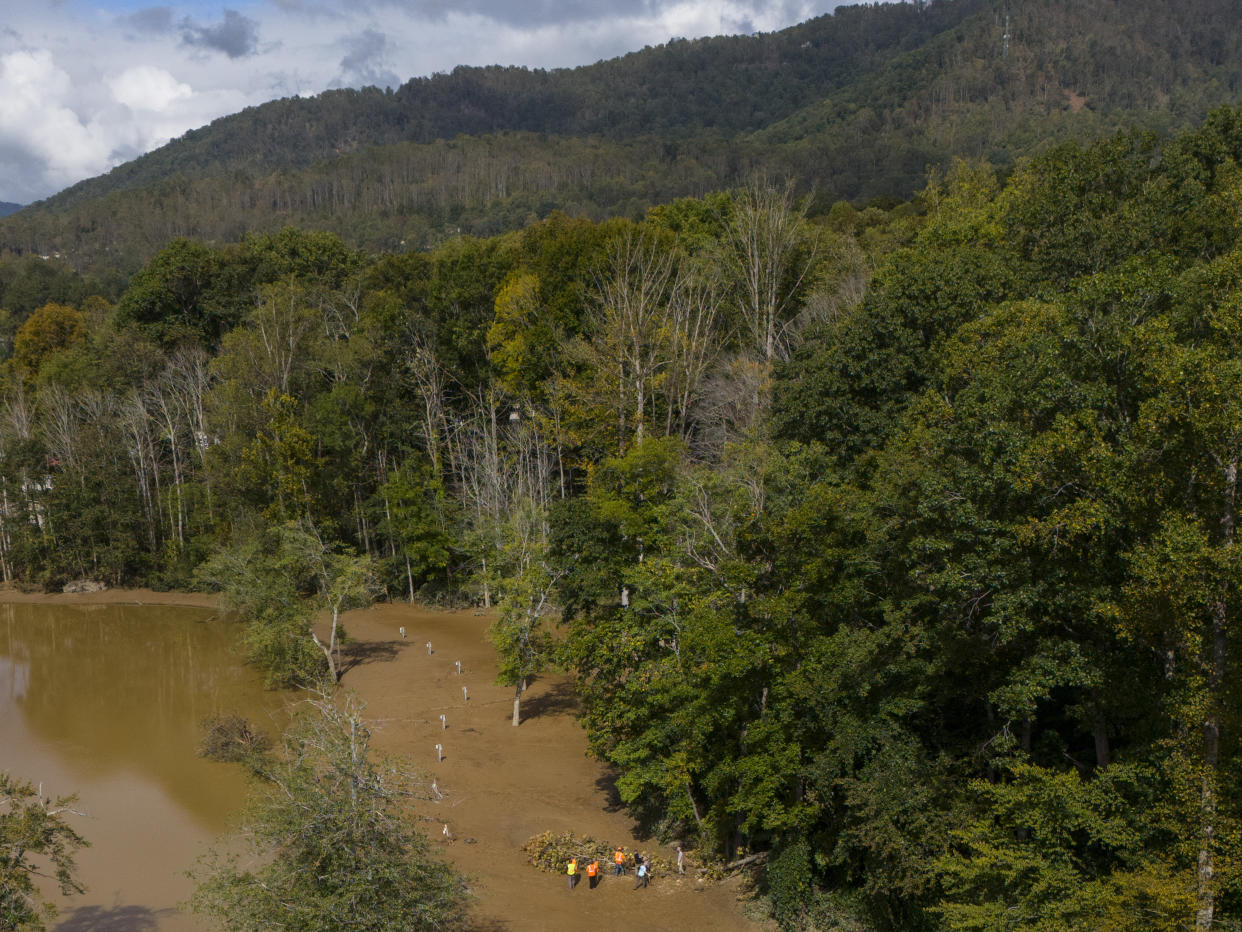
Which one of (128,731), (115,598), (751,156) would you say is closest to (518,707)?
(128,731)

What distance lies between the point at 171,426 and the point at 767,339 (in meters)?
34.8

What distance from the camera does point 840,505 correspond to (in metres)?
20.2

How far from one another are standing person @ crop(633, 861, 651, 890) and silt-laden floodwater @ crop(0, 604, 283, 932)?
10162 mm

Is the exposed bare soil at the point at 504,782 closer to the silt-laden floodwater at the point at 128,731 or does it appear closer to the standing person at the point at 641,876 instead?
the standing person at the point at 641,876

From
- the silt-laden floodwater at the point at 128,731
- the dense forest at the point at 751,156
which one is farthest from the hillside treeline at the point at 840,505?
the dense forest at the point at 751,156

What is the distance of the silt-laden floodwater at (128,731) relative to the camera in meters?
23.3

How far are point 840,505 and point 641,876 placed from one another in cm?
1012

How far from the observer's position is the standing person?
2233 cm

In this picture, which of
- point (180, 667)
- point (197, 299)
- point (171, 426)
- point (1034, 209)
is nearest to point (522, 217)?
point (197, 299)

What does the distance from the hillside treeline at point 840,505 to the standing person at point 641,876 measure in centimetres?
166

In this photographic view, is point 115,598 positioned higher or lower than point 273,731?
higher

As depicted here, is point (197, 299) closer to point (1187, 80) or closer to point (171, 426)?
point (171, 426)

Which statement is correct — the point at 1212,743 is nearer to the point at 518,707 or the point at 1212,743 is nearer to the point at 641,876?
the point at 641,876

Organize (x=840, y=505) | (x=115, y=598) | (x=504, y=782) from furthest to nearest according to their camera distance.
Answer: (x=115, y=598), (x=504, y=782), (x=840, y=505)
